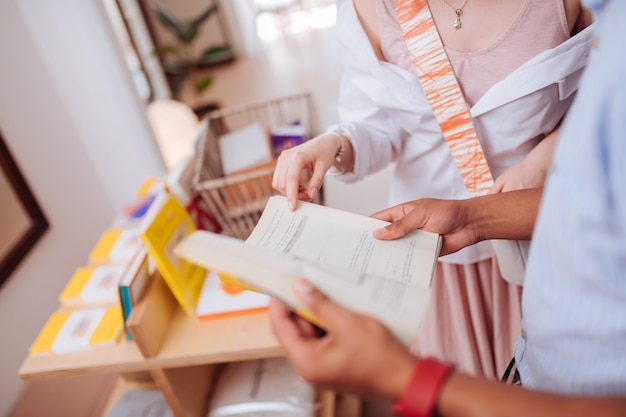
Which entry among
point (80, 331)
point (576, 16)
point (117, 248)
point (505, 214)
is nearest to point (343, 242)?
point (505, 214)

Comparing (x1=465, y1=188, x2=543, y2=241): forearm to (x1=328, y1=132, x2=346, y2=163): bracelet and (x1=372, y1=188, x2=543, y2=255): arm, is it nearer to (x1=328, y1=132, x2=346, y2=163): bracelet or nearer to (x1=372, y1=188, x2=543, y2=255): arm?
(x1=372, y1=188, x2=543, y2=255): arm

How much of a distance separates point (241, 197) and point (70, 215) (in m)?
0.85

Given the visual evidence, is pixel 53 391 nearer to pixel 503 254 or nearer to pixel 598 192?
pixel 503 254

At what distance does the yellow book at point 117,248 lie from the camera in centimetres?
124

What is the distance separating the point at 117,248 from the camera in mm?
1269

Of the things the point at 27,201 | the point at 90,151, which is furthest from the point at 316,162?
the point at 90,151

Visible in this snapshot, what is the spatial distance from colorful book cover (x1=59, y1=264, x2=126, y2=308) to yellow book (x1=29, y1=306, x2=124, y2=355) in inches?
0.9

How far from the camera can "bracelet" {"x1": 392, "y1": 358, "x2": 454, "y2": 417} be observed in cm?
39

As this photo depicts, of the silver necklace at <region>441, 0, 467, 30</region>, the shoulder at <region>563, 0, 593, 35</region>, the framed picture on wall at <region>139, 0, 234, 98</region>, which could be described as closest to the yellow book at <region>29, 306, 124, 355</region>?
the silver necklace at <region>441, 0, 467, 30</region>

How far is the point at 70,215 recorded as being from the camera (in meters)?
1.62

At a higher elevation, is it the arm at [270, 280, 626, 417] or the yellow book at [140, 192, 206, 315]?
the arm at [270, 280, 626, 417]

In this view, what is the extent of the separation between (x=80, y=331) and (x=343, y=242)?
0.79m

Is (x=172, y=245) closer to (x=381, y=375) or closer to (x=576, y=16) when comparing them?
(x=381, y=375)

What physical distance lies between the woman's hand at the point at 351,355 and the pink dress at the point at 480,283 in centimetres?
52
